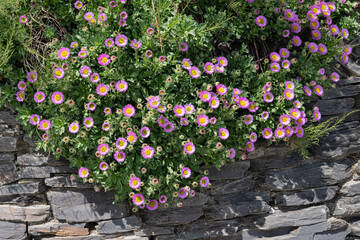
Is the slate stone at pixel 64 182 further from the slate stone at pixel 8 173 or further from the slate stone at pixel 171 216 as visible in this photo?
the slate stone at pixel 171 216

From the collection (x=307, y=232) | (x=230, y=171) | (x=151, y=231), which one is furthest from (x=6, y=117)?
(x=307, y=232)

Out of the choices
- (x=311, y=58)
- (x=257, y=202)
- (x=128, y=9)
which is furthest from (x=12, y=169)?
(x=311, y=58)

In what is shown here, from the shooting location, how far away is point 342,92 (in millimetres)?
3260

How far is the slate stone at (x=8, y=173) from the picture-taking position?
2.73 metres

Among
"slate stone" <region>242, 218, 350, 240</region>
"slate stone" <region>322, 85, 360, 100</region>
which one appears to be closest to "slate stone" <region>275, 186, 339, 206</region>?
"slate stone" <region>242, 218, 350, 240</region>

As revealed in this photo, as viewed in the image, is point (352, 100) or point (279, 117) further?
point (352, 100)

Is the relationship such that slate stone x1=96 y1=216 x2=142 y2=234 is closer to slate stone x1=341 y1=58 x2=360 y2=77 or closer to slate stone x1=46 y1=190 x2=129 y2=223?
slate stone x1=46 y1=190 x2=129 y2=223

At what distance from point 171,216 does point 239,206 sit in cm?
58

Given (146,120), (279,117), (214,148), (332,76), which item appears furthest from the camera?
(332,76)

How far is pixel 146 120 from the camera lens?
2.47 metres

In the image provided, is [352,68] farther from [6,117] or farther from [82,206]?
[6,117]

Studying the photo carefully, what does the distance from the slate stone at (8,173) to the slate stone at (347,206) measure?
9.09ft

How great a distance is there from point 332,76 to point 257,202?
4.20ft

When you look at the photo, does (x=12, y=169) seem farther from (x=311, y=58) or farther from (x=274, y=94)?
(x=311, y=58)
